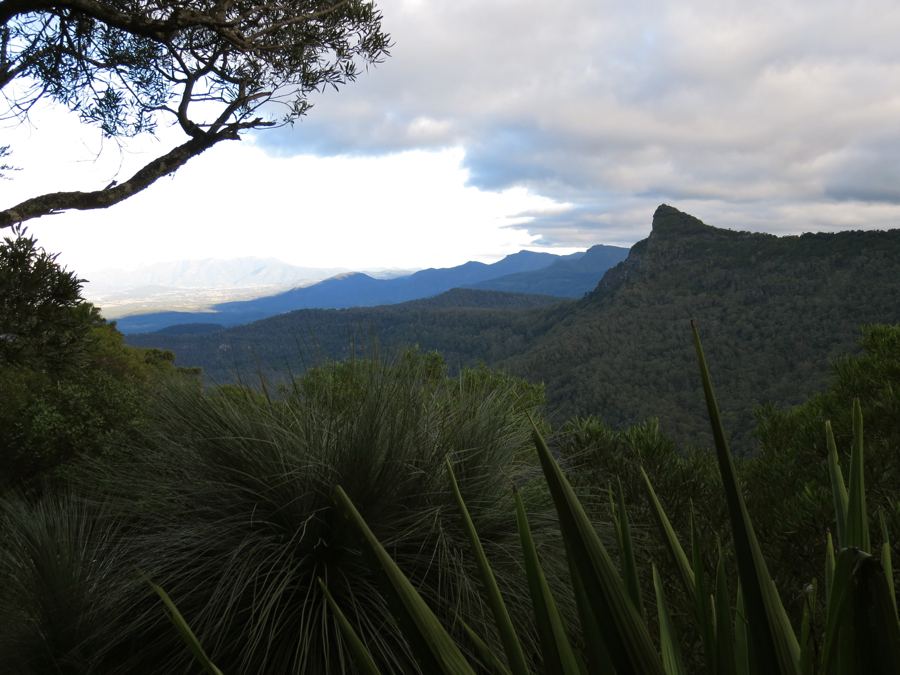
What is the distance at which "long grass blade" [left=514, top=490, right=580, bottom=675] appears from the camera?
61cm

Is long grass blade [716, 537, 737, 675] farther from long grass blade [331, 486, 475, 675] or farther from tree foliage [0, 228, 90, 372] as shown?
tree foliage [0, 228, 90, 372]

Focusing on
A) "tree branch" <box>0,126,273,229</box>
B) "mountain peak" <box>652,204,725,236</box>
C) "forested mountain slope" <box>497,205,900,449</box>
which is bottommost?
"forested mountain slope" <box>497,205,900,449</box>

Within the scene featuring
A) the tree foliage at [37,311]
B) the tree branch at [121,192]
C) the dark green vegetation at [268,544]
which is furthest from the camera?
the tree branch at [121,192]

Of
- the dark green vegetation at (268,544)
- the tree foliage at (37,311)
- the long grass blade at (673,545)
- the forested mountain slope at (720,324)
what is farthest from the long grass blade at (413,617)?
the forested mountain slope at (720,324)

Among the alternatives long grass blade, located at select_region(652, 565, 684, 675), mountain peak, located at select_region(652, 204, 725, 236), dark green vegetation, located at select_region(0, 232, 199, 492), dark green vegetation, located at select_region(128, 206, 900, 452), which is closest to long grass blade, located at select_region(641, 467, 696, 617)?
long grass blade, located at select_region(652, 565, 684, 675)

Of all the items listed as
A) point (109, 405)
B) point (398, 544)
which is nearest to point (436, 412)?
point (398, 544)

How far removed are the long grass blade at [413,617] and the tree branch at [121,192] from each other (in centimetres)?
364

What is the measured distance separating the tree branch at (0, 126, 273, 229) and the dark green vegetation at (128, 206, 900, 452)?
12.9 meters

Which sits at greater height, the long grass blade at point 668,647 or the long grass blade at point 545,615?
the long grass blade at point 545,615

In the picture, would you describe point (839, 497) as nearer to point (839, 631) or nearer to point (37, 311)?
point (839, 631)

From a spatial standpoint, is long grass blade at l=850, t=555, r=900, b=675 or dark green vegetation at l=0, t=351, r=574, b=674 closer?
long grass blade at l=850, t=555, r=900, b=675

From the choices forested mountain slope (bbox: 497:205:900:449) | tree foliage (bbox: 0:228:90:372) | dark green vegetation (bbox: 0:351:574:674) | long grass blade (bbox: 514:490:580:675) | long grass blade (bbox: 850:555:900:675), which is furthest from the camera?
forested mountain slope (bbox: 497:205:900:449)

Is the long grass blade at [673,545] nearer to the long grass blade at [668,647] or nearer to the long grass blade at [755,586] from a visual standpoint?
the long grass blade at [668,647]

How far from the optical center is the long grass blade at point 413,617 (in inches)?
19.2
